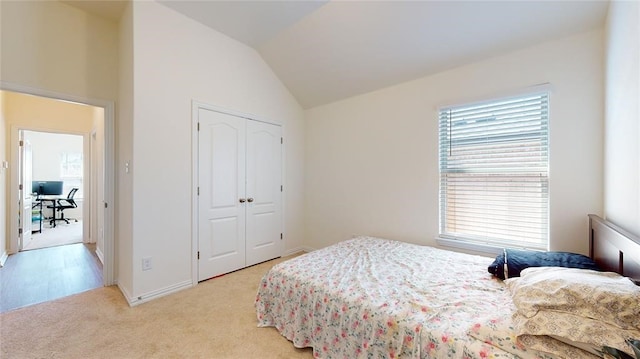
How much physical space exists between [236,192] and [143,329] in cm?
165

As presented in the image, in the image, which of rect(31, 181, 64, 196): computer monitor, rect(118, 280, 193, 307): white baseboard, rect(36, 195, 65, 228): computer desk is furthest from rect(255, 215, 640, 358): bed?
rect(31, 181, 64, 196): computer monitor

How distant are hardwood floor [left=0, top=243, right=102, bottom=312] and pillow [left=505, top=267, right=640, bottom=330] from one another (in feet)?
12.5

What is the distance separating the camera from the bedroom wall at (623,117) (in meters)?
1.32

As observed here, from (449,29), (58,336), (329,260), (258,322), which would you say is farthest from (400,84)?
(58,336)

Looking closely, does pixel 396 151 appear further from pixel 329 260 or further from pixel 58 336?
pixel 58 336

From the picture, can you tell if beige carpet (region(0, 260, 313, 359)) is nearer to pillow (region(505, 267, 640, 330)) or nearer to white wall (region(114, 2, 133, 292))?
white wall (region(114, 2, 133, 292))

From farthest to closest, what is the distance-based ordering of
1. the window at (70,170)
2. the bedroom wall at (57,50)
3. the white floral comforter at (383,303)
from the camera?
the window at (70,170), the bedroom wall at (57,50), the white floral comforter at (383,303)

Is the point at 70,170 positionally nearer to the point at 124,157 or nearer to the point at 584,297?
the point at 124,157

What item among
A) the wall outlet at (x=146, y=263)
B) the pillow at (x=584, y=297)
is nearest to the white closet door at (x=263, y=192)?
the wall outlet at (x=146, y=263)

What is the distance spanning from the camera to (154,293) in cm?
251

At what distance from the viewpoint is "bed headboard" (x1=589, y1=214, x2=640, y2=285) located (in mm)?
1154

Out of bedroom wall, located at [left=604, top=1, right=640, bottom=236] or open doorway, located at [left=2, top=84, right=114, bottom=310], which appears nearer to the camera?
bedroom wall, located at [left=604, top=1, right=640, bottom=236]

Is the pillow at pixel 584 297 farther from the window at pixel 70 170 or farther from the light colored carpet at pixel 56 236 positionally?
the window at pixel 70 170

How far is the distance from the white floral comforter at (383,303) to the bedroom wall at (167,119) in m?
1.23
